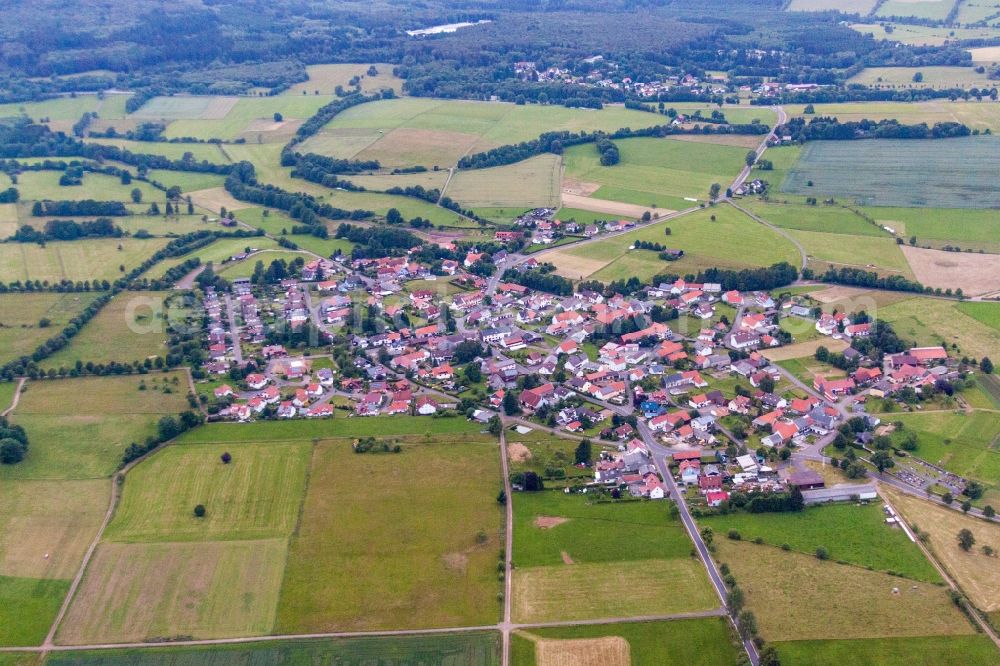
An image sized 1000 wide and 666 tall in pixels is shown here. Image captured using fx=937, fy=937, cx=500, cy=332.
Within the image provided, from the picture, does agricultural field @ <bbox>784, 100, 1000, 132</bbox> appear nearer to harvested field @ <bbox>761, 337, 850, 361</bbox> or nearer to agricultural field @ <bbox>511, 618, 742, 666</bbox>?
harvested field @ <bbox>761, 337, 850, 361</bbox>

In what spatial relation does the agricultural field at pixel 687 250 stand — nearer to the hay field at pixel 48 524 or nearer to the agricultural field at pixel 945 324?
the agricultural field at pixel 945 324

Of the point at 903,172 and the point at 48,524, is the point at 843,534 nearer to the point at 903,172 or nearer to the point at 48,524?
the point at 48,524

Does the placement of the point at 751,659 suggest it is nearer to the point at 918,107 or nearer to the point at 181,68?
the point at 918,107

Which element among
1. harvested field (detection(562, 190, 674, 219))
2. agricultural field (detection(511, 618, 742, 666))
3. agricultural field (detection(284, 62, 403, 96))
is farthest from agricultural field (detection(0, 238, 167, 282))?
agricultural field (detection(511, 618, 742, 666))

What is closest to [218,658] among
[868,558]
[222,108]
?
[868,558]

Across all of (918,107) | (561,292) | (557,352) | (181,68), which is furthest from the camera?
(181,68)

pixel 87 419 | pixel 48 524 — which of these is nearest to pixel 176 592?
pixel 48 524

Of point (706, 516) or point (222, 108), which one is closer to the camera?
point (706, 516)
